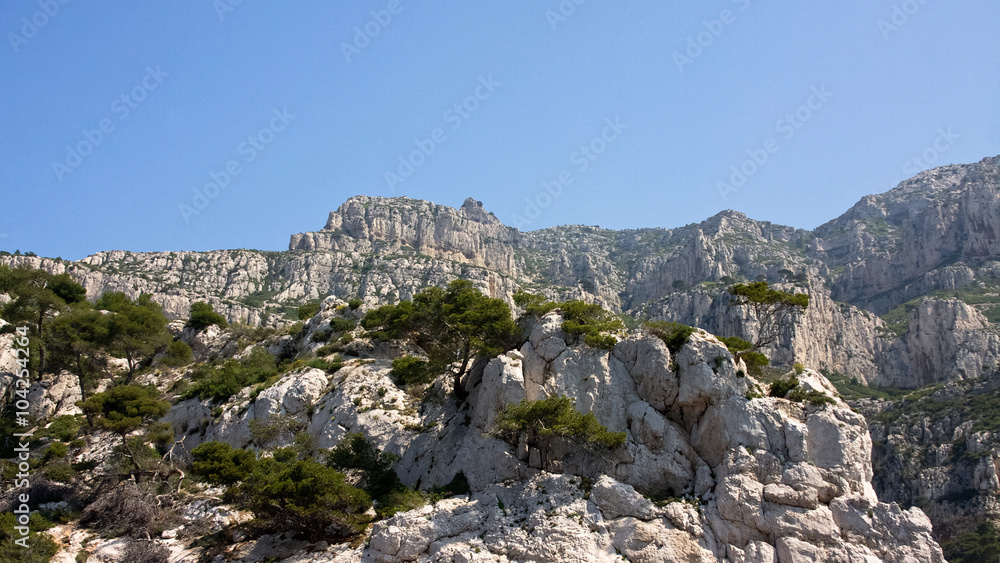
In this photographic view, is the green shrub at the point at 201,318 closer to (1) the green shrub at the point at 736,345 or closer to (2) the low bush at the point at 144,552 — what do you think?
(2) the low bush at the point at 144,552

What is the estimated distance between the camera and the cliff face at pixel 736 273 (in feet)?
355

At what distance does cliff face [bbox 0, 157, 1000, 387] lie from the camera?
355 feet

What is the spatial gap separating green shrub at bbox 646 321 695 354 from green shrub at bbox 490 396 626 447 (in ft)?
20.7

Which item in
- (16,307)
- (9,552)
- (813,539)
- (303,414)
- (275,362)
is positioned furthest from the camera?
(275,362)

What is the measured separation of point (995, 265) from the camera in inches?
4774

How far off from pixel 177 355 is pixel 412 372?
91.6 feet

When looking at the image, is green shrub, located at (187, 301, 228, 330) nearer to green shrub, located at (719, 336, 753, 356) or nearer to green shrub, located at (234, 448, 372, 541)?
green shrub, located at (234, 448, 372, 541)

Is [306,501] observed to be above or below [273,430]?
below

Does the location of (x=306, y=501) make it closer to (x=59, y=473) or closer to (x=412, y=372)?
(x=412, y=372)

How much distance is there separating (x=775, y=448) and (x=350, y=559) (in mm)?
19921

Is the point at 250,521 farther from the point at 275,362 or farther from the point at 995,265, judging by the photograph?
the point at 995,265

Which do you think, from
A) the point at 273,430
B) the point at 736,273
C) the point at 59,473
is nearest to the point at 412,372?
the point at 273,430

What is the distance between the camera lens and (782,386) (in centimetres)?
2866

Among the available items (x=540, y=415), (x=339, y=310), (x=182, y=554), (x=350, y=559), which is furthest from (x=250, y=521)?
(x=339, y=310)
